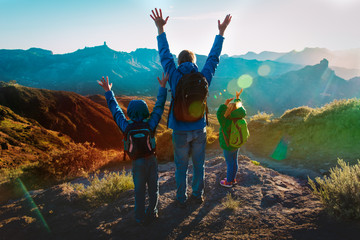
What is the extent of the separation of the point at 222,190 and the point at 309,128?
6.54m

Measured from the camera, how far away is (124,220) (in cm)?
311

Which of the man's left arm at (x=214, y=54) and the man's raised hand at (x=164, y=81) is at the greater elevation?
the man's left arm at (x=214, y=54)

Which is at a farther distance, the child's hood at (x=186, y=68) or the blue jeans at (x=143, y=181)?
the child's hood at (x=186, y=68)

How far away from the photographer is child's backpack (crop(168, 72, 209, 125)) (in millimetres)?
2811

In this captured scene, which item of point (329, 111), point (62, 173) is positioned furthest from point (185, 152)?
point (329, 111)

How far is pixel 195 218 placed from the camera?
10.0 feet

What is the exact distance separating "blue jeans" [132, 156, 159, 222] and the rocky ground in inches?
8.0

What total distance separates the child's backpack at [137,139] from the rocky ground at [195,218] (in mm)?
1130

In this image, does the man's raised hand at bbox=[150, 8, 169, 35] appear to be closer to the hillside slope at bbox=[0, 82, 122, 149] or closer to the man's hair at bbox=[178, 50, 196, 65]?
the man's hair at bbox=[178, 50, 196, 65]

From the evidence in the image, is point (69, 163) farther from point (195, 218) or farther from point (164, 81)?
point (164, 81)

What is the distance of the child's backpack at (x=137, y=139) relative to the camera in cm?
273

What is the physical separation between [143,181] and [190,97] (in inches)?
56.2

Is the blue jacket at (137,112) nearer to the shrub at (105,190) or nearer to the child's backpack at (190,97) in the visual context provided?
the child's backpack at (190,97)

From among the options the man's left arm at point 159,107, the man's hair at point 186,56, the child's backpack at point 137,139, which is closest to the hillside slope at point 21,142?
the child's backpack at point 137,139
